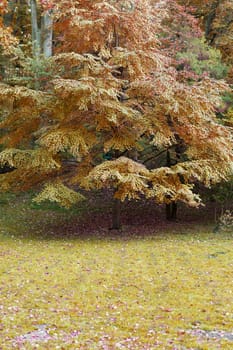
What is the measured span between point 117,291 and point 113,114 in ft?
20.2

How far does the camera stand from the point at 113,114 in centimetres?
1317

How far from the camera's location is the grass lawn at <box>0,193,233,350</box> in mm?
6410

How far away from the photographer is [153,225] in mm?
16672

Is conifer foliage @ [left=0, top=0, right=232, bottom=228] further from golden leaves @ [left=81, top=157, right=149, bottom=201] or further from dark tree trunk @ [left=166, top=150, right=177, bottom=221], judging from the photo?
dark tree trunk @ [left=166, top=150, right=177, bottom=221]

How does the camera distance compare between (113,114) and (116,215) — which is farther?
(116,215)

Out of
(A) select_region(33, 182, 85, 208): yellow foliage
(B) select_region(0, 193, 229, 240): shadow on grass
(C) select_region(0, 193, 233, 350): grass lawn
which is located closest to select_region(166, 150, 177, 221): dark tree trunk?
(B) select_region(0, 193, 229, 240): shadow on grass

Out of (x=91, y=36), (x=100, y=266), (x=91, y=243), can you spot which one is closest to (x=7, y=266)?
(x=100, y=266)

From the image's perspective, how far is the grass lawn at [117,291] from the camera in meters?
6.41

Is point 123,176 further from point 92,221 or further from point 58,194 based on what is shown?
point 92,221

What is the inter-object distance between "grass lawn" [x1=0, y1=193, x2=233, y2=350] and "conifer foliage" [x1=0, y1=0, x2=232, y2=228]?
1627 mm

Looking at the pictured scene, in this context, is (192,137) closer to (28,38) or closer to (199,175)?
(199,175)

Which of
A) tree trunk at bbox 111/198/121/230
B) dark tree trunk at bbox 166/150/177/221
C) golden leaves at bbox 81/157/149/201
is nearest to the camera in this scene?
golden leaves at bbox 81/157/149/201

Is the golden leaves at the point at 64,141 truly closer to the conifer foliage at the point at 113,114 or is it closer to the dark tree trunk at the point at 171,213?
the conifer foliage at the point at 113,114

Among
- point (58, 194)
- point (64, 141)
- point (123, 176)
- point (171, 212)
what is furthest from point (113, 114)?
point (171, 212)
